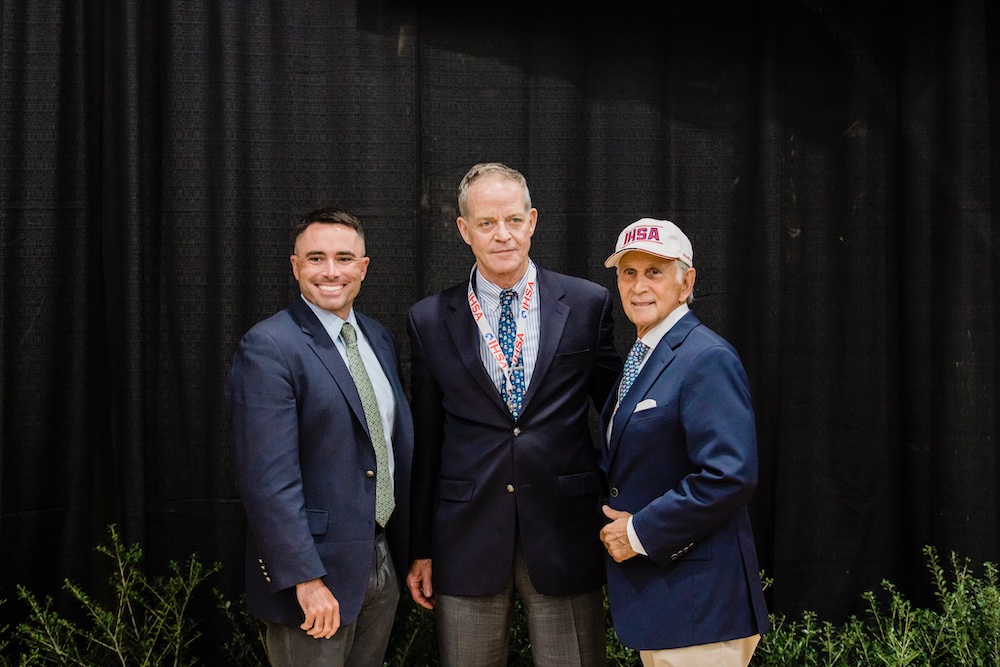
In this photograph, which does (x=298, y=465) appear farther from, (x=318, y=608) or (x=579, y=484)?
(x=579, y=484)

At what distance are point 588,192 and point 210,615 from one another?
6.36ft

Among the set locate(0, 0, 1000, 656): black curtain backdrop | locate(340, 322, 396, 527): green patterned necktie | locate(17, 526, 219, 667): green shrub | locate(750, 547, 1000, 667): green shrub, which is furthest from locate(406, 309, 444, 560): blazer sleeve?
locate(750, 547, 1000, 667): green shrub

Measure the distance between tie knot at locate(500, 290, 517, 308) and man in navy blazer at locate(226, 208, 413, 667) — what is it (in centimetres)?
35

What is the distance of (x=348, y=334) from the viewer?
2.24 metres

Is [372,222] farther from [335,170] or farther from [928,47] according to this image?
[928,47]

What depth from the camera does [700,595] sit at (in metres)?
1.92

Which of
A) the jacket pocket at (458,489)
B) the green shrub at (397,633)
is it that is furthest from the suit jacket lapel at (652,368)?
the green shrub at (397,633)

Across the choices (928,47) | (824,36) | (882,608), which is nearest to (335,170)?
(824,36)

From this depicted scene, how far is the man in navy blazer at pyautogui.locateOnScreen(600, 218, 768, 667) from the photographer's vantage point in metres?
1.89

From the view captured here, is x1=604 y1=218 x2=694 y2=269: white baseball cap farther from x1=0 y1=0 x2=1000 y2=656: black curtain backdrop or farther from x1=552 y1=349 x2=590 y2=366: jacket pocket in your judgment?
x1=0 y1=0 x2=1000 y2=656: black curtain backdrop

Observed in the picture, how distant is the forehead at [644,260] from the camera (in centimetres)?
202

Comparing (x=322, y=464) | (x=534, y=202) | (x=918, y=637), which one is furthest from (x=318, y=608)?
(x=918, y=637)

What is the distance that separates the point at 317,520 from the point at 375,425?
265mm

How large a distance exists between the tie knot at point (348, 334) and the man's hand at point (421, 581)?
1.92 ft
